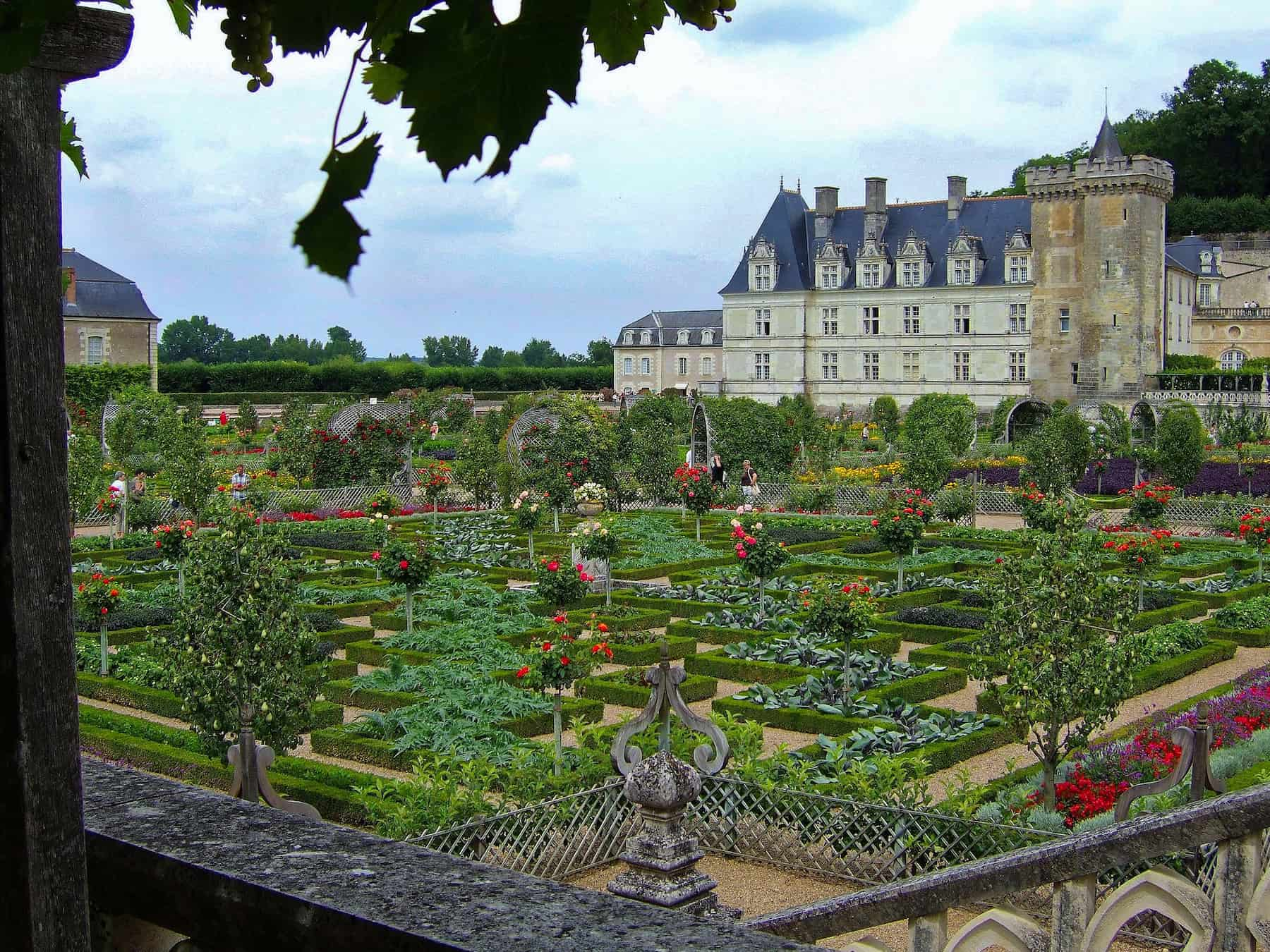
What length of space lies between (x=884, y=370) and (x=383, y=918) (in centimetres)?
4565

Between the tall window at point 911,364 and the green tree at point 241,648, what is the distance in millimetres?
38582

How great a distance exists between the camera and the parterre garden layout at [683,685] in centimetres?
809

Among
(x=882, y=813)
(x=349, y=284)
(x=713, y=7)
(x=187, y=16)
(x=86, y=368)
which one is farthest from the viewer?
(x=86, y=368)

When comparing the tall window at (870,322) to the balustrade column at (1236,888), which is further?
the tall window at (870,322)

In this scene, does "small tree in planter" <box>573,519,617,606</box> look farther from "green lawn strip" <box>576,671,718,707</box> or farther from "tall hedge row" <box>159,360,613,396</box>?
"tall hedge row" <box>159,360,613,396</box>

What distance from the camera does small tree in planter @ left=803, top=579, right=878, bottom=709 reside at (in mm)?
10672

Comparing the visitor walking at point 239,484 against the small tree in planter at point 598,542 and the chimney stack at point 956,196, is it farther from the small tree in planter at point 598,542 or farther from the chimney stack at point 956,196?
the chimney stack at point 956,196

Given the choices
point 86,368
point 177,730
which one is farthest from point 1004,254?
point 177,730

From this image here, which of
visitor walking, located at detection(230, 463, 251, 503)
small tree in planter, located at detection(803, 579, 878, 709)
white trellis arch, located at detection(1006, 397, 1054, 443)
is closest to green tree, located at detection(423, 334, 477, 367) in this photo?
white trellis arch, located at detection(1006, 397, 1054, 443)

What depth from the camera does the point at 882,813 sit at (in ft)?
23.8

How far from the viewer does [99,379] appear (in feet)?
133

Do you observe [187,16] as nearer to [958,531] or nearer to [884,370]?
[958,531]

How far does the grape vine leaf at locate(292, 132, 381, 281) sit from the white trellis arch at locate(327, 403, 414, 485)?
Result: 25997 millimetres

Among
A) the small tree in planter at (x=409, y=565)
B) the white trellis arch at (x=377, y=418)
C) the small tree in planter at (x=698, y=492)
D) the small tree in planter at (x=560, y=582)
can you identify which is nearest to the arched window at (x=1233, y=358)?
the white trellis arch at (x=377, y=418)
